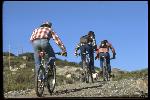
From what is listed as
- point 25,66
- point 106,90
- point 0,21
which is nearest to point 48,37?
point 106,90

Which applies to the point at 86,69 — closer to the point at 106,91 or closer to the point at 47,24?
the point at 106,91

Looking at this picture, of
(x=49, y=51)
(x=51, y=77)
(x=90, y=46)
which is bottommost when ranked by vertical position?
(x=51, y=77)

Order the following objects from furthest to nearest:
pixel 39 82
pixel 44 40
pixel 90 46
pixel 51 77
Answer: pixel 90 46
pixel 51 77
pixel 44 40
pixel 39 82

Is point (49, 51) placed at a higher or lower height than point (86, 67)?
higher

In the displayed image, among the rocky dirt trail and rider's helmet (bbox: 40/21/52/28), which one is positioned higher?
rider's helmet (bbox: 40/21/52/28)

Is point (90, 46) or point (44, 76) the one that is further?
point (90, 46)

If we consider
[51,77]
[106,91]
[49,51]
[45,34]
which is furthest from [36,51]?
[106,91]

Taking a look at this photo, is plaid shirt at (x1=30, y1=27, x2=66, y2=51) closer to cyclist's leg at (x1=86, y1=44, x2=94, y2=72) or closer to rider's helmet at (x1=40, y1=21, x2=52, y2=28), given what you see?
rider's helmet at (x1=40, y1=21, x2=52, y2=28)

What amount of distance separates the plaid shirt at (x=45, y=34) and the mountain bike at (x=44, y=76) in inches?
13.3

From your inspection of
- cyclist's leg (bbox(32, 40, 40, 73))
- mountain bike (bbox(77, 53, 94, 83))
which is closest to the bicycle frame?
mountain bike (bbox(77, 53, 94, 83))

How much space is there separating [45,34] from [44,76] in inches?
37.4

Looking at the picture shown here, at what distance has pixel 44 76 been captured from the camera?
11398 millimetres

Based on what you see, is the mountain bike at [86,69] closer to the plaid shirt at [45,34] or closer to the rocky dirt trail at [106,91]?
the rocky dirt trail at [106,91]

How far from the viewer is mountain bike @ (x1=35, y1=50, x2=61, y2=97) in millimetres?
11250
